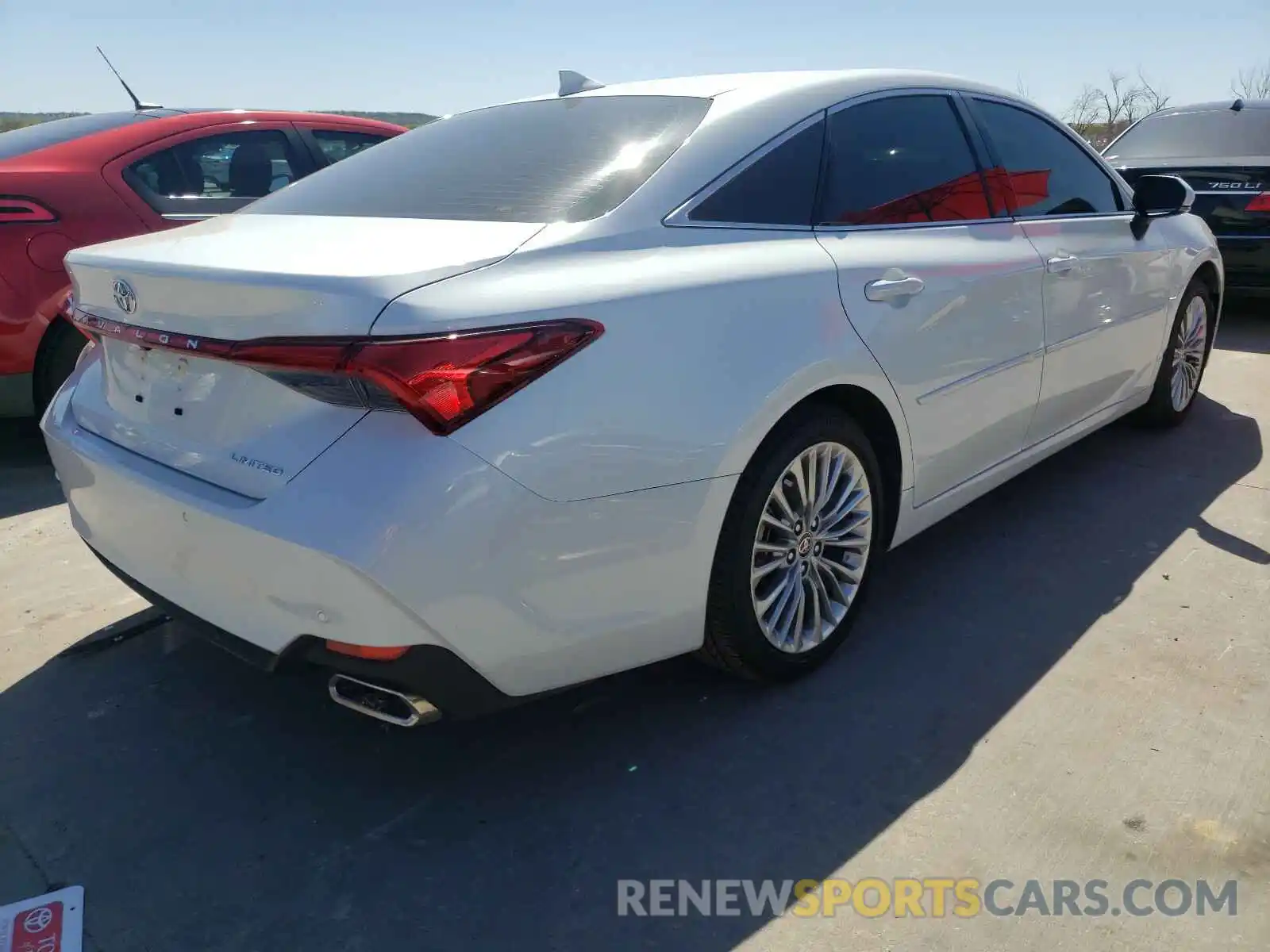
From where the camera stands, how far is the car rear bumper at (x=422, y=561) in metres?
1.82

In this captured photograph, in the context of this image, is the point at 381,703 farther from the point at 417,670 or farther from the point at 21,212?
the point at 21,212

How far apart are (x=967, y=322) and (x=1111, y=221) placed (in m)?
1.35

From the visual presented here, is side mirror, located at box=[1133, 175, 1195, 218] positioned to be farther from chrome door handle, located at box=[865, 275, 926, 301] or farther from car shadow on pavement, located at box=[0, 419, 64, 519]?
car shadow on pavement, located at box=[0, 419, 64, 519]

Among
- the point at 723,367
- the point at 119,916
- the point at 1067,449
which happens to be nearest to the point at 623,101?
the point at 723,367

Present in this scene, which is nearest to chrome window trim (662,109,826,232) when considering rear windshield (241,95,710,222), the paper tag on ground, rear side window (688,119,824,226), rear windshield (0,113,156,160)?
rear side window (688,119,824,226)

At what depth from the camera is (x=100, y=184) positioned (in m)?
4.49

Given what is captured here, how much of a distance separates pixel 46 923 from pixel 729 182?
2.11 m

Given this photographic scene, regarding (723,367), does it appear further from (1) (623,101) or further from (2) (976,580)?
(2) (976,580)

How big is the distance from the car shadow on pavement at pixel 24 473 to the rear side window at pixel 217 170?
1.29 metres

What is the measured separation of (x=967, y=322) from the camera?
9.73 feet

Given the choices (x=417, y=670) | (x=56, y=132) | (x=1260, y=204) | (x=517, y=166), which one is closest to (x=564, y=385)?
(x=417, y=670)

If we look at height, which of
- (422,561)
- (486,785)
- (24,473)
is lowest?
(24,473)

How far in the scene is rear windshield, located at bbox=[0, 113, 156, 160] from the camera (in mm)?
4645

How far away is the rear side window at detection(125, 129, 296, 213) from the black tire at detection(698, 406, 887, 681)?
3.54 metres
